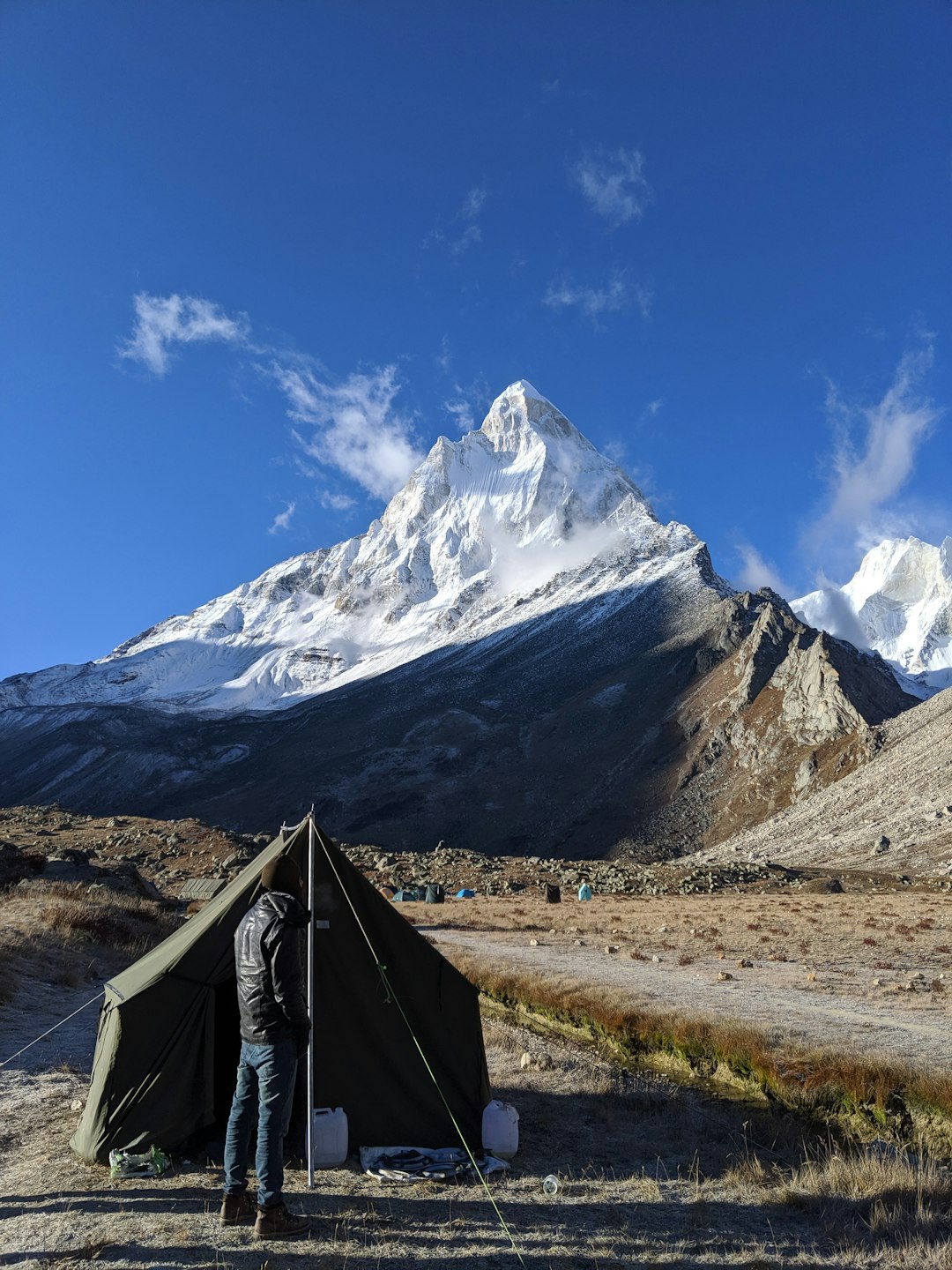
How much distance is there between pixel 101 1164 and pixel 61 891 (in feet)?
68.1

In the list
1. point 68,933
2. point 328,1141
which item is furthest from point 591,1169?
point 68,933

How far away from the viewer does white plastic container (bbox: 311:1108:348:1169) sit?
23.9 ft

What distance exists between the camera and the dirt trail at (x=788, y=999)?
10430mm

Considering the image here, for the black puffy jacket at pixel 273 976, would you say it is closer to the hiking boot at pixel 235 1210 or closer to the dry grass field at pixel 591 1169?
the hiking boot at pixel 235 1210

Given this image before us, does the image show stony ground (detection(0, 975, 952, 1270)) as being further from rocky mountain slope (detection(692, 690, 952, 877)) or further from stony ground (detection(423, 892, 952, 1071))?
rocky mountain slope (detection(692, 690, 952, 877))

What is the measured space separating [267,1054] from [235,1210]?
1.20m

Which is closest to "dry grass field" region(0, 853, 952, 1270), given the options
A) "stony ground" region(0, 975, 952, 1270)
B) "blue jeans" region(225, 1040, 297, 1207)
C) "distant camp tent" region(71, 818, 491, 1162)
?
"stony ground" region(0, 975, 952, 1270)

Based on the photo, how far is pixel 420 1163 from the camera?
24.3 feet

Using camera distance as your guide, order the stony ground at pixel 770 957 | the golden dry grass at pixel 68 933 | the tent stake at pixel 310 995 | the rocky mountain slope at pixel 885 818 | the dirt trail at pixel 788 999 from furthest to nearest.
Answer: the rocky mountain slope at pixel 885 818, the golden dry grass at pixel 68 933, the stony ground at pixel 770 957, the dirt trail at pixel 788 999, the tent stake at pixel 310 995

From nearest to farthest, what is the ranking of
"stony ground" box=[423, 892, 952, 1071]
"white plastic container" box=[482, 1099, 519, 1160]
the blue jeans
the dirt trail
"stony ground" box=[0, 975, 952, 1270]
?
1. "stony ground" box=[0, 975, 952, 1270]
2. the blue jeans
3. "white plastic container" box=[482, 1099, 519, 1160]
4. the dirt trail
5. "stony ground" box=[423, 892, 952, 1071]

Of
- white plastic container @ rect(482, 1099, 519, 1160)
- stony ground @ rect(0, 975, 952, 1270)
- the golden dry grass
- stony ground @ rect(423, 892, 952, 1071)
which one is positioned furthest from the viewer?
the golden dry grass

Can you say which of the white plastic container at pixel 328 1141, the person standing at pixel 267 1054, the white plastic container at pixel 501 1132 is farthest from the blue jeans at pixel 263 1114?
the white plastic container at pixel 501 1132

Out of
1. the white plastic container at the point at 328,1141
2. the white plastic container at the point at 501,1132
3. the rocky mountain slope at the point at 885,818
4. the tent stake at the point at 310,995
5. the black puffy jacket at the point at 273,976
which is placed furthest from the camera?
the rocky mountain slope at the point at 885,818

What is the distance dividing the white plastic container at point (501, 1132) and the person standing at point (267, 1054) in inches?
87.4
